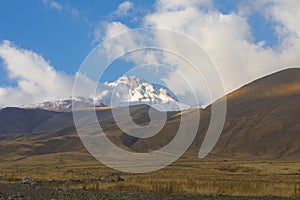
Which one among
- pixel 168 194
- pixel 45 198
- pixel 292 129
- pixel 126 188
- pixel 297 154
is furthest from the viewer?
pixel 292 129

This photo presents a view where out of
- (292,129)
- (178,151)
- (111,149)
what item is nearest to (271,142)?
(292,129)

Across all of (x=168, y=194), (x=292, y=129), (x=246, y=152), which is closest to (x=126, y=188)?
(x=168, y=194)

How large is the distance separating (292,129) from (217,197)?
181429 millimetres

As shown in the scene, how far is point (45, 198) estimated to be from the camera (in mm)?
23250

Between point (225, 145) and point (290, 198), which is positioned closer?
point (290, 198)

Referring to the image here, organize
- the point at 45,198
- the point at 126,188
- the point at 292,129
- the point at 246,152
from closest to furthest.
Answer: the point at 45,198
the point at 126,188
the point at 246,152
the point at 292,129

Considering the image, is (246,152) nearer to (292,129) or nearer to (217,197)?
(292,129)

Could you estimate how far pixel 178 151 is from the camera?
174125 millimetres

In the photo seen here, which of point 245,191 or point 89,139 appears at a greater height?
point 89,139

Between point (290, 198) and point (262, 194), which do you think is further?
point (262, 194)

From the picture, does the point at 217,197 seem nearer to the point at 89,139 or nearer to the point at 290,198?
the point at 290,198

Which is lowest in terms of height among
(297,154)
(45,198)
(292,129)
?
(45,198)

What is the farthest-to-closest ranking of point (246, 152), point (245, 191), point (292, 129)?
1. point (292, 129)
2. point (246, 152)
3. point (245, 191)

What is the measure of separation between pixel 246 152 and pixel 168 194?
6399 inches
